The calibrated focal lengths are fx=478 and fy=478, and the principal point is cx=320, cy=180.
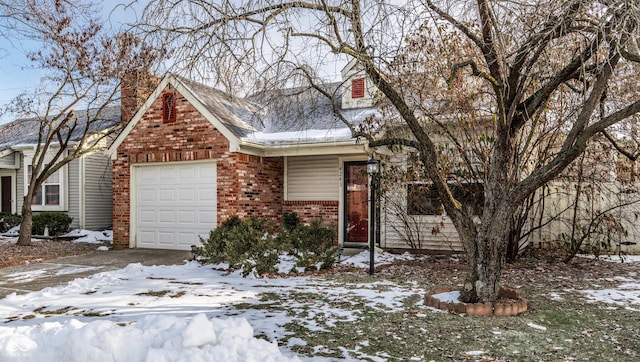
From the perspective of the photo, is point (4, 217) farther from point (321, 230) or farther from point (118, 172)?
point (321, 230)

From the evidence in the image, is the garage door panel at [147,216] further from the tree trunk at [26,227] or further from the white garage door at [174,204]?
the tree trunk at [26,227]

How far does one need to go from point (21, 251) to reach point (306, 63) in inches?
373

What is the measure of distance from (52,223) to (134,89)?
549cm

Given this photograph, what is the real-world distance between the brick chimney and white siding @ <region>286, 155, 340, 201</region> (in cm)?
444

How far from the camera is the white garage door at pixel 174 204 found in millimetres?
11625

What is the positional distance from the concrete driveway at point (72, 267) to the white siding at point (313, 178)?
336 centimetres

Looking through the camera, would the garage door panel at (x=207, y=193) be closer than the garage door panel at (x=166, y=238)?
Yes

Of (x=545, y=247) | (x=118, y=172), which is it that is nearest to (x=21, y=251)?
(x=118, y=172)

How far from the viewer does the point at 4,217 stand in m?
17.4

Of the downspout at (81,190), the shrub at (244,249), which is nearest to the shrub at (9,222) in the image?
the downspout at (81,190)

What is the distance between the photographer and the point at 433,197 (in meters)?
11.2

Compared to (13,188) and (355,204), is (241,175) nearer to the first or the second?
(355,204)

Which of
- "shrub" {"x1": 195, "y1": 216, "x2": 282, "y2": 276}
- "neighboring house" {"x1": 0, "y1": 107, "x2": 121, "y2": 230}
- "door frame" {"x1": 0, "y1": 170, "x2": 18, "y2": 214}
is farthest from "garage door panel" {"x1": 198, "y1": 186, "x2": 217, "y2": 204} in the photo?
"door frame" {"x1": 0, "y1": 170, "x2": 18, "y2": 214}

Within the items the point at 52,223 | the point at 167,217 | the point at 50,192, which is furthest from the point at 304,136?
the point at 50,192
